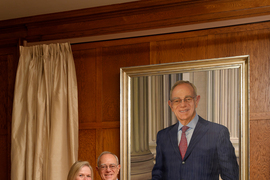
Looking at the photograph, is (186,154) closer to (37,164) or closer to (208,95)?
(208,95)

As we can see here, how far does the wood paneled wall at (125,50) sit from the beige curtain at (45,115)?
0.15 meters

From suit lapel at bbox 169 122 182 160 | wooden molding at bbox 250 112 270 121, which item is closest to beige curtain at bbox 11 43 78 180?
suit lapel at bbox 169 122 182 160

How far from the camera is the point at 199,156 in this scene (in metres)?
3.31

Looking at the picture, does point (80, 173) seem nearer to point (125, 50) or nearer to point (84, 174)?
point (84, 174)

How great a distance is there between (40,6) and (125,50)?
104cm

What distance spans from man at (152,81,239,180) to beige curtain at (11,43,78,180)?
3.23 feet

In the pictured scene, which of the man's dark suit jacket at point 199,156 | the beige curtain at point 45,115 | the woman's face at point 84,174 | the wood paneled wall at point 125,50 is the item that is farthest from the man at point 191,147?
the beige curtain at point 45,115

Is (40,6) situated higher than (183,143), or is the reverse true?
(40,6)

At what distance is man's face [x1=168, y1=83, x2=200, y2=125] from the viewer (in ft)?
11.2

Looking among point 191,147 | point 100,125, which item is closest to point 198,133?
point 191,147

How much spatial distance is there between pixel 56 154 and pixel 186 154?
4.40 ft

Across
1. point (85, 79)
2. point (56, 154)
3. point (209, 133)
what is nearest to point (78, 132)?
point (56, 154)

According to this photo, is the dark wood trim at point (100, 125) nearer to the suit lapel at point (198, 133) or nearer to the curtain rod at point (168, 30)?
the suit lapel at point (198, 133)

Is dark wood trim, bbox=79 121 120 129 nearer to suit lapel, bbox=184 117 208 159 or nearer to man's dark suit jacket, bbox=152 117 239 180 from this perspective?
man's dark suit jacket, bbox=152 117 239 180
